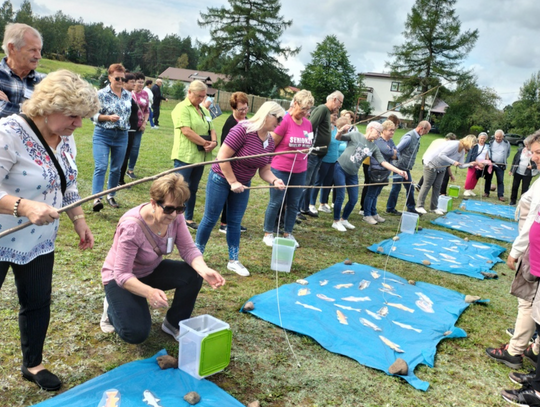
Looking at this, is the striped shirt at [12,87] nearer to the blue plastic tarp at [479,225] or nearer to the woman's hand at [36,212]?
the woman's hand at [36,212]

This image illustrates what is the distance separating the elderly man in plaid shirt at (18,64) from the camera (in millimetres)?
2693

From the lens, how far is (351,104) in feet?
145

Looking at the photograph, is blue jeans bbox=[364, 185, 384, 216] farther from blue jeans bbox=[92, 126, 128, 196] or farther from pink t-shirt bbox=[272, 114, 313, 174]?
blue jeans bbox=[92, 126, 128, 196]

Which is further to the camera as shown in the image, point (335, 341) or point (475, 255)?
point (475, 255)

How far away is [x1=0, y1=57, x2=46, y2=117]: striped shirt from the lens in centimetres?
285

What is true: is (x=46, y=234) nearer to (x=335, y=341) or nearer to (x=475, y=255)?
(x=335, y=341)

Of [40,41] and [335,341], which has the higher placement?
[40,41]

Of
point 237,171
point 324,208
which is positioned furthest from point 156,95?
point 237,171

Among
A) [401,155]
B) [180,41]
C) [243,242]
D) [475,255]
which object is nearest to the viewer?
[243,242]

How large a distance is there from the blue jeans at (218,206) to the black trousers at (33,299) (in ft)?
5.91

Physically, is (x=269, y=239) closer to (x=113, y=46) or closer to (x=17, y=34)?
(x=17, y=34)

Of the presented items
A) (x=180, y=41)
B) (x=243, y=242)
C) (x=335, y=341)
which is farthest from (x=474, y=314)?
(x=180, y=41)

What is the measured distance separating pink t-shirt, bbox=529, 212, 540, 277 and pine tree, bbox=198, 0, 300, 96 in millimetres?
36270

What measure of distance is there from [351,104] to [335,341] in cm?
4328
